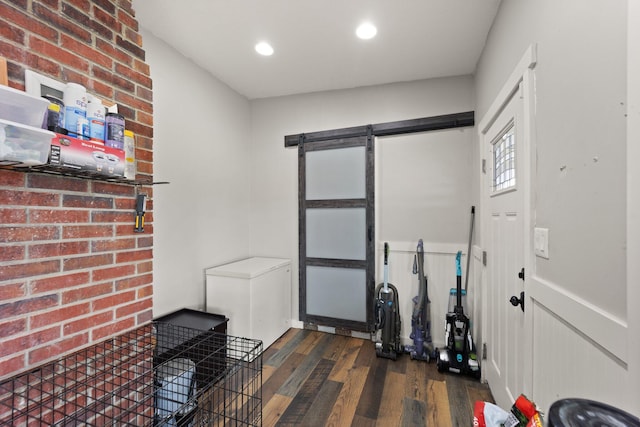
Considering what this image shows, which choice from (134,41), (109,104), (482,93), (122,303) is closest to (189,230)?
(122,303)

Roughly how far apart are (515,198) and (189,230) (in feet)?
7.99

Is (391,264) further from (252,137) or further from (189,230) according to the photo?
(252,137)

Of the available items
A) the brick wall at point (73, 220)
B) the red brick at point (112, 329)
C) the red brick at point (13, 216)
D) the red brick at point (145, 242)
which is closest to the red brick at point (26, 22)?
the brick wall at point (73, 220)

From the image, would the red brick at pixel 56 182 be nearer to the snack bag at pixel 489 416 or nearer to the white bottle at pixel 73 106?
the white bottle at pixel 73 106

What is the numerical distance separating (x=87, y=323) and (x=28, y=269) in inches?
13.9

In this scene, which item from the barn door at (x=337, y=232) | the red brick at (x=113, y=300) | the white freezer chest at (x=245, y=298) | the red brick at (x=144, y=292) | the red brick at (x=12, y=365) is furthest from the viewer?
the barn door at (x=337, y=232)

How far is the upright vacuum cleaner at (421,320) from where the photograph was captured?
8.19 feet

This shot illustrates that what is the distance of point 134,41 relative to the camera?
1535mm

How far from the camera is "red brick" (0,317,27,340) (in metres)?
1.00

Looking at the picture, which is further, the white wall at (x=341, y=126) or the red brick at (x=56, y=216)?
the white wall at (x=341, y=126)

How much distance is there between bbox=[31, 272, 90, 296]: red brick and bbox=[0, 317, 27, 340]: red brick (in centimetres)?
11

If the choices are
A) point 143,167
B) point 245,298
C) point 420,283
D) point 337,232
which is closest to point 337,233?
point 337,232

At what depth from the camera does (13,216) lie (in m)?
1.05

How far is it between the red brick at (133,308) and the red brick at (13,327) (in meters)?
0.36
